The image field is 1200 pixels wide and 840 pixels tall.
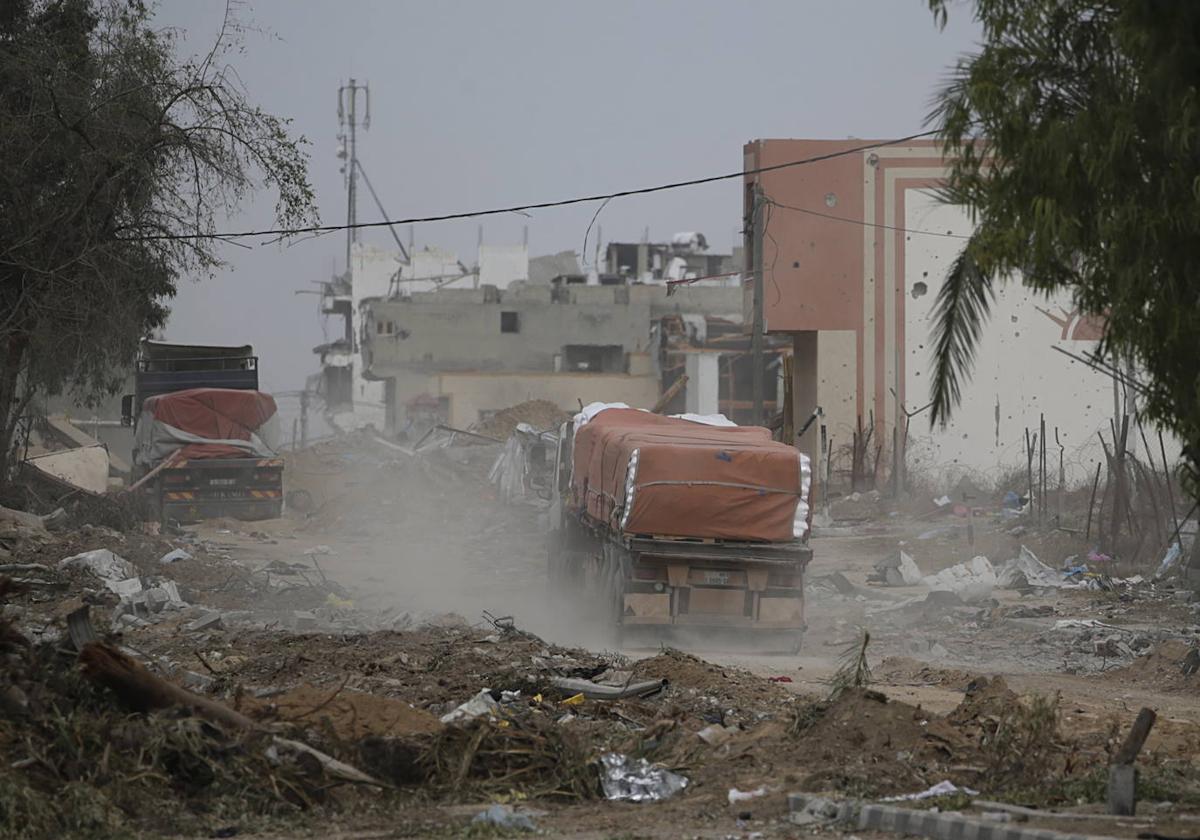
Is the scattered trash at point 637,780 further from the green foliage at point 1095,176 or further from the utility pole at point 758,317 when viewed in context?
the utility pole at point 758,317

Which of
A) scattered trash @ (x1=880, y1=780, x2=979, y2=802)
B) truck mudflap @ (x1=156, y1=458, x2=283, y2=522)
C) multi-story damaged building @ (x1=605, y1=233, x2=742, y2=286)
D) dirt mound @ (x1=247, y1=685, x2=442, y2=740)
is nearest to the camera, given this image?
scattered trash @ (x1=880, y1=780, x2=979, y2=802)

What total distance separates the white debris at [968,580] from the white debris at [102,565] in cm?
1126

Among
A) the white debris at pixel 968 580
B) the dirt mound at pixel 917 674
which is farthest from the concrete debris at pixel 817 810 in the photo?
the white debris at pixel 968 580

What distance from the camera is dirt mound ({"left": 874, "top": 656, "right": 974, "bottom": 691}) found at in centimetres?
1451

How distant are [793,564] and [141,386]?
23736mm

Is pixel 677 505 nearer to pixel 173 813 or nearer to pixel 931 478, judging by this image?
pixel 173 813

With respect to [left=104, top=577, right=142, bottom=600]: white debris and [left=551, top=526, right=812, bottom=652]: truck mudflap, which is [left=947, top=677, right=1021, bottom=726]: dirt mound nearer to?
[left=551, top=526, right=812, bottom=652]: truck mudflap

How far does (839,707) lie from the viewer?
1002 cm

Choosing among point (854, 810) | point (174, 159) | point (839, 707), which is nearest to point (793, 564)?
point (839, 707)

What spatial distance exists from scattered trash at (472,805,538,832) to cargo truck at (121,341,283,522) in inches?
1014

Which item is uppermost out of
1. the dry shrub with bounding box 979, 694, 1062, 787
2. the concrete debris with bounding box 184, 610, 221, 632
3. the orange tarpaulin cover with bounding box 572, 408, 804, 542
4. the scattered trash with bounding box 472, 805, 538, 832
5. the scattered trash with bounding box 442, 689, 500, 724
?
the orange tarpaulin cover with bounding box 572, 408, 804, 542

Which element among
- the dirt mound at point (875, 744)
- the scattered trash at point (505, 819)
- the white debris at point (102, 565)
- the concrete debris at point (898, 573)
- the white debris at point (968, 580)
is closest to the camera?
the scattered trash at point (505, 819)

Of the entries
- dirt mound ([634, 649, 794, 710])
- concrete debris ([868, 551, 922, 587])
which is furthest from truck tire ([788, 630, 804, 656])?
concrete debris ([868, 551, 922, 587])

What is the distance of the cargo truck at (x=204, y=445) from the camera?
33.8 m
